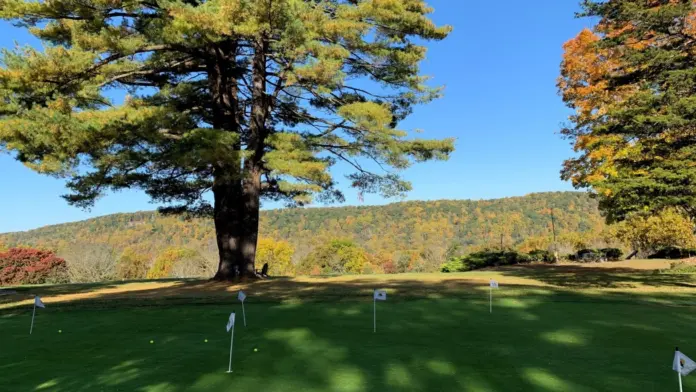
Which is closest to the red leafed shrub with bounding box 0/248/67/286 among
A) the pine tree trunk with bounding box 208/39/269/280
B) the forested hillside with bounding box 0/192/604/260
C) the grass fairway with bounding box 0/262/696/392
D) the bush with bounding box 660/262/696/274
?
the pine tree trunk with bounding box 208/39/269/280

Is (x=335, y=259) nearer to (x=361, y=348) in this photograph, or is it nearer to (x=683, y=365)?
(x=361, y=348)

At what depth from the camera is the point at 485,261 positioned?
81.3 ft

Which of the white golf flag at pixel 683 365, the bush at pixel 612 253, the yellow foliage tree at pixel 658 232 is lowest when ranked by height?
the white golf flag at pixel 683 365

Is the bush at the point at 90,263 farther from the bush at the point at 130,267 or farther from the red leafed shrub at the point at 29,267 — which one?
the bush at the point at 130,267

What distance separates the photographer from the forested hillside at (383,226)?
72250mm

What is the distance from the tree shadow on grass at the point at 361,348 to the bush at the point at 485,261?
16353 mm

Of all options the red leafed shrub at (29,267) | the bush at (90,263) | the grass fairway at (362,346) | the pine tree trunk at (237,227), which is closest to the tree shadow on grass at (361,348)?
the grass fairway at (362,346)

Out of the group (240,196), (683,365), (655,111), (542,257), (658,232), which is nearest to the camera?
(683,365)

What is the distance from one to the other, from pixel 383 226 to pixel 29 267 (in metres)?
64.0

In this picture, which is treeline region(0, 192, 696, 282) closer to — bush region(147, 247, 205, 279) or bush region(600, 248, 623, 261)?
bush region(147, 247, 205, 279)

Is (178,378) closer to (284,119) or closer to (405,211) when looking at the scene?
(284,119)

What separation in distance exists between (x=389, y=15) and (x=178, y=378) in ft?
38.6

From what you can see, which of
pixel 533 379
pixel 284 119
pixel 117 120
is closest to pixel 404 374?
pixel 533 379

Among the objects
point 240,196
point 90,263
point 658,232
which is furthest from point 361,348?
point 90,263
